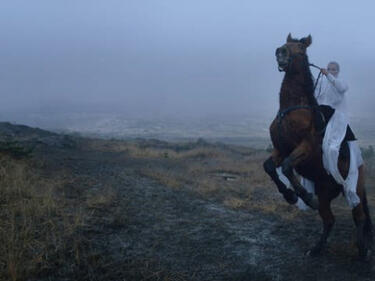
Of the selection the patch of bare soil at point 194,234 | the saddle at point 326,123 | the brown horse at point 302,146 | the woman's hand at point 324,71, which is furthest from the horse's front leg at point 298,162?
the woman's hand at point 324,71

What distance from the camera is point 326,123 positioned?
22.4 feet

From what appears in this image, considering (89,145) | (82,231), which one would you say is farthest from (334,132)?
(89,145)

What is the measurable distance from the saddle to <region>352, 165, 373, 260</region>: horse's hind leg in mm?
399

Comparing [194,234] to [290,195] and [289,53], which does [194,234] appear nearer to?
[290,195]

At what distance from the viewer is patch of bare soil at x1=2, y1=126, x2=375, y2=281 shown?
596cm

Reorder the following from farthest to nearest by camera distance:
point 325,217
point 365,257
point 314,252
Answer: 1. point 325,217
2. point 314,252
3. point 365,257

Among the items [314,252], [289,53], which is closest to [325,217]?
[314,252]

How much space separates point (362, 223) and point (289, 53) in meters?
2.65

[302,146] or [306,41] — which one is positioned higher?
[306,41]

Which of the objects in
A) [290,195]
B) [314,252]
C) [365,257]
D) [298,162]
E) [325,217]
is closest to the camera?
[298,162]

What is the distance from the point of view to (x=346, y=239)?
7613mm

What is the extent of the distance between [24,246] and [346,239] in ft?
16.0

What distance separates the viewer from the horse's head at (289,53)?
6.84 meters

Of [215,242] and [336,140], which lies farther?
[215,242]
